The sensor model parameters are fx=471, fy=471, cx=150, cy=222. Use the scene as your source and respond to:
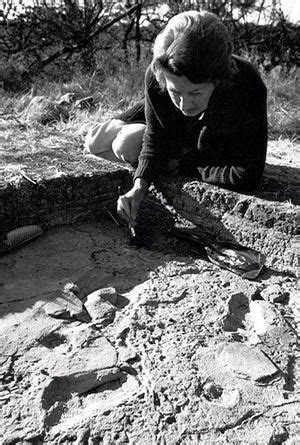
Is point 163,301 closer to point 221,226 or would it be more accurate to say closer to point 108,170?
point 221,226

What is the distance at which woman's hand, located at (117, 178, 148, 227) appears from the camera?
7.30 ft

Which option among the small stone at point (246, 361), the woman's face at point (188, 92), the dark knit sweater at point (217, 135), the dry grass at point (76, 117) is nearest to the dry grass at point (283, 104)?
the dry grass at point (76, 117)

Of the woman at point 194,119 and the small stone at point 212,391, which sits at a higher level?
the woman at point 194,119

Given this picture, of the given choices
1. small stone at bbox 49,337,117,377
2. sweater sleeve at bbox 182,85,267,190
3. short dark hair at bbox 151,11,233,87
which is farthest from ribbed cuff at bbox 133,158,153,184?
small stone at bbox 49,337,117,377

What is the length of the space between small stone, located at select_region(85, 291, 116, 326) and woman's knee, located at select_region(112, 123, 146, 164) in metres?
0.94

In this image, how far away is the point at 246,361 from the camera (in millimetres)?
1628

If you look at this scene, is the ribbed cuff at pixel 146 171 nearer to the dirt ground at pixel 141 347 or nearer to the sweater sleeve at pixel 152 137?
the sweater sleeve at pixel 152 137

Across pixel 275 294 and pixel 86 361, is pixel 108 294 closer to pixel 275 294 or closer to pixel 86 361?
pixel 86 361

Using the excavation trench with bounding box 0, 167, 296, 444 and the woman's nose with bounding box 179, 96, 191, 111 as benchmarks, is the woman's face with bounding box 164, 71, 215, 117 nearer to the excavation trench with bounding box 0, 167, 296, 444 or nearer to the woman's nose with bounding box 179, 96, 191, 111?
the woman's nose with bounding box 179, 96, 191, 111

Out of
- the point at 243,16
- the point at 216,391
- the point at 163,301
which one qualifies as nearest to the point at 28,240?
the point at 163,301

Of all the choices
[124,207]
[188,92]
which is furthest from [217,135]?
[124,207]

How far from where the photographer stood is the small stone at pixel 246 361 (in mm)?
1580

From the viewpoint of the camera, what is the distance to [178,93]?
1.96 meters

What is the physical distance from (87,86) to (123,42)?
153cm
